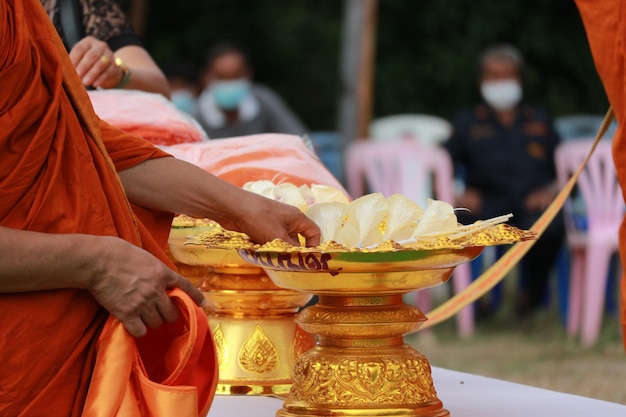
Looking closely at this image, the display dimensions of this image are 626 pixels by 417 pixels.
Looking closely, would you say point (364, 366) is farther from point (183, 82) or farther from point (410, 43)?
point (410, 43)

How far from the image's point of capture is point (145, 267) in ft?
6.15

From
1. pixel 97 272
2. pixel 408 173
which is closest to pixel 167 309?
pixel 97 272

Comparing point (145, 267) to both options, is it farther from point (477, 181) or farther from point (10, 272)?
point (477, 181)

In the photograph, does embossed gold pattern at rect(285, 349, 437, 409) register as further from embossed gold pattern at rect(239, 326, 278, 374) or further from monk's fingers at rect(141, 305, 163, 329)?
embossed gold pattern at rect(239, 326, 278, 374)

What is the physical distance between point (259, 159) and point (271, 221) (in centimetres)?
83

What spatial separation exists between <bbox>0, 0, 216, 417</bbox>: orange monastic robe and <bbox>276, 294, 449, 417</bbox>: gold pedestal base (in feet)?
0.73

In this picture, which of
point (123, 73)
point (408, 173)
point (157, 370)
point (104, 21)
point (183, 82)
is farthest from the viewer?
point (183, 82)

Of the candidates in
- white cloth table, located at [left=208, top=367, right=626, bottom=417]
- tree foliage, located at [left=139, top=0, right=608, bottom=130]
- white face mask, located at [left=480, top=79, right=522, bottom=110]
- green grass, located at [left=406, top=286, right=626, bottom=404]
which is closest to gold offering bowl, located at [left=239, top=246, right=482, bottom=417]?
white cloth table, located at [left=208, top=367, right=626, bottom=417]

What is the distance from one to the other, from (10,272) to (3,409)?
0.68 ft

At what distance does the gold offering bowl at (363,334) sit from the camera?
202 centimetres

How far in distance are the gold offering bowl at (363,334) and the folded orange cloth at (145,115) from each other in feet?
3.18

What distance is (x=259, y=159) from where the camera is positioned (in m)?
2.93

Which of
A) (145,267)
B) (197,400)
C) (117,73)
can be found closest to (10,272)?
(145,267)

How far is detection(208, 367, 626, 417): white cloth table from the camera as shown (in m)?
2.41
